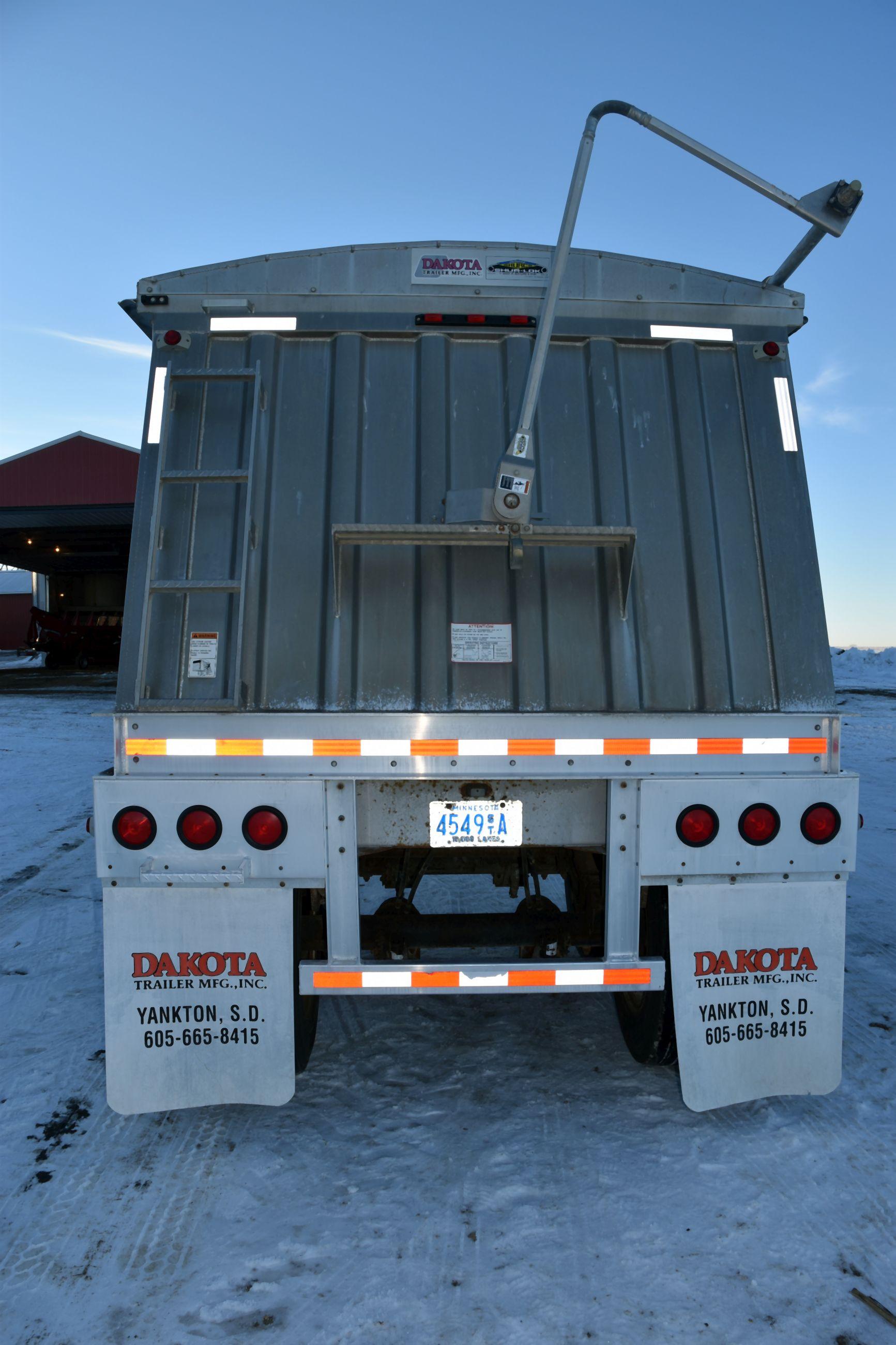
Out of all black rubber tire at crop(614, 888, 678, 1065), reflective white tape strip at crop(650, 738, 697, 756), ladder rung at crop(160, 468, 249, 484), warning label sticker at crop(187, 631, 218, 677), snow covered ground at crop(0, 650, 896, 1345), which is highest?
ladder rung at crop(160, 468, 249, 484)

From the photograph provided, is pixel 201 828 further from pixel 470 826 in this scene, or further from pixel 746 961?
pixel 746 961

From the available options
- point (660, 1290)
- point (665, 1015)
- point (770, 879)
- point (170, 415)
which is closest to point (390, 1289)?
point (660, 1290)

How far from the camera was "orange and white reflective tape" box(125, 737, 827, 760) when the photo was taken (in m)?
2.91

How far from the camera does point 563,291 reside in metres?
3.45

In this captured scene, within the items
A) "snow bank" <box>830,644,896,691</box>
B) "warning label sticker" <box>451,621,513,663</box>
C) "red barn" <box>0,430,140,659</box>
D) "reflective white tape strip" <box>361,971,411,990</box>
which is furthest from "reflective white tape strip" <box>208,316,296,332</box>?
"snow bank" <box>830,644,896,691</box>

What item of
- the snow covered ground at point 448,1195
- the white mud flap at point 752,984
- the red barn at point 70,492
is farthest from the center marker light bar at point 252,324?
the red barn at point 70,492

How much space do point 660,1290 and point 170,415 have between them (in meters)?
3.21

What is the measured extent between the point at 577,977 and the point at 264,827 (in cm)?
118

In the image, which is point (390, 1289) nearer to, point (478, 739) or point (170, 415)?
point (478, 739)

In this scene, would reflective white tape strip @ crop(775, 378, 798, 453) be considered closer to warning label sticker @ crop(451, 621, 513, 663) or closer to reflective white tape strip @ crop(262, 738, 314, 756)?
warning label sticker @ crop(451, 621, 513, 663)

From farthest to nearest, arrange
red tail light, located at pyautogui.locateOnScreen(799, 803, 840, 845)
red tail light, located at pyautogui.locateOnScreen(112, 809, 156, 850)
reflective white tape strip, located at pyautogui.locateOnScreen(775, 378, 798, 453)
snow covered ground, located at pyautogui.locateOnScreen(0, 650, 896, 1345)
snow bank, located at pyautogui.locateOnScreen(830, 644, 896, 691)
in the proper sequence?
snow bank, located at pyautogui.locateOnScreen(830, 644, 896, 691) → reflective white tape strip, located at pyautogui.locateOnScreen(775, 378, 798, 453) → red tail light, located at pyautogui.locateOnScreen(799, 803, 840, 845) → red tail light, located at pyautogui.locateOnScreen(112, 809, 156, 850) → snow covered ground, located at pyautogui.locateOnScreen(0, 650, 896, 1345)

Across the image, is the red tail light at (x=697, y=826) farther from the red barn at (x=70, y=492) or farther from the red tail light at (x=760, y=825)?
the red barn at (x=70, y=492)

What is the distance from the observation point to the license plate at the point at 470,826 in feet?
10.0

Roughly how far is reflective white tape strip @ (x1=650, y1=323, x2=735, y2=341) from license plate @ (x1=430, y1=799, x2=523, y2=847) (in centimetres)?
196
